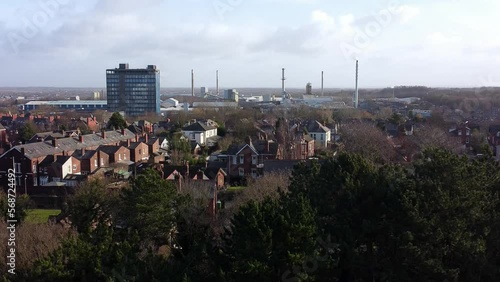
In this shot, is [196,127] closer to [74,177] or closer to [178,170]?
[74,177]

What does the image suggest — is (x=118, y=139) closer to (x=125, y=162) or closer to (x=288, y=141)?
(x=125, y=162)

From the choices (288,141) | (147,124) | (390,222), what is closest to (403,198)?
(390,222)

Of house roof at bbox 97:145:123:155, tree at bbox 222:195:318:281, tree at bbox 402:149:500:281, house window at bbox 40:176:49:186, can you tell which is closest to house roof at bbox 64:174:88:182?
house window at bbox 40:176:49:186

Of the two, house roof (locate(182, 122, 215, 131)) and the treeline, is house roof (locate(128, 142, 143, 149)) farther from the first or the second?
the treeline

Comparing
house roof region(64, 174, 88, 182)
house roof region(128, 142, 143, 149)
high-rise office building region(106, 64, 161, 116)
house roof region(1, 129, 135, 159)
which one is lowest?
house roof region(64, 174, 88, 182)

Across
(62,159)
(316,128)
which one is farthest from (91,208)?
(316,128)
